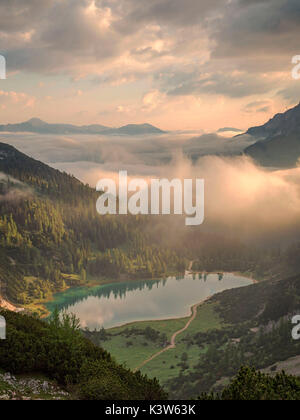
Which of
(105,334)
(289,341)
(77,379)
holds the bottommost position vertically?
(105,334)

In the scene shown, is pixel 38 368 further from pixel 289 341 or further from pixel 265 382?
pixel 289 341

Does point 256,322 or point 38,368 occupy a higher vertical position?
point 38,368

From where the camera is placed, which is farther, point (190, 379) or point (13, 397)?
point (190, 379)

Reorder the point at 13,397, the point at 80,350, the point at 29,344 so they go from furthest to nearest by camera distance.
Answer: the point at 80,350 → the point at 29,344 → the point at 13,397
